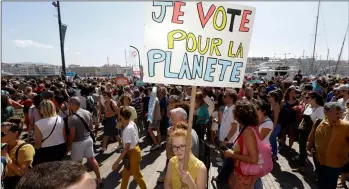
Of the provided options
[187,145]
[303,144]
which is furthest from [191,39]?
[303,144]

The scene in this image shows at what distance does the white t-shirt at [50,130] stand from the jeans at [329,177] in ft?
13.7

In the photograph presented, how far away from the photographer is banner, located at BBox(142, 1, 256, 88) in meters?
2.17

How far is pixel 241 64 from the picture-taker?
2412 mm

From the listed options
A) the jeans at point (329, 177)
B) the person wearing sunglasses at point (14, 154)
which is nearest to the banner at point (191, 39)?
the person wearing sunglasses at point (14, 154)

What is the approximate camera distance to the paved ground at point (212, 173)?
4949 mm

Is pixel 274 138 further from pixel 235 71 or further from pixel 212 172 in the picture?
pixel 235 71

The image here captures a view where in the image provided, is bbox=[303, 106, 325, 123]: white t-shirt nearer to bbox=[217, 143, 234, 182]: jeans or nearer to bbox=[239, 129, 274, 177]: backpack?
bbox=[217, 143, 234, 182]: jeans

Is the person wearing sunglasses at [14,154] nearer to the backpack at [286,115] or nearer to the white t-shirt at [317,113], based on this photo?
the white t-shirt at [317,113]

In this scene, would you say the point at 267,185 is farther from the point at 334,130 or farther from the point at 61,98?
the point at 61,98

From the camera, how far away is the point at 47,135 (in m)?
3.88

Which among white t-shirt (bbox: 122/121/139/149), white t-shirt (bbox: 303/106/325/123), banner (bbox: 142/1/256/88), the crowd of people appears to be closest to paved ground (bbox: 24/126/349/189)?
the crowd of people

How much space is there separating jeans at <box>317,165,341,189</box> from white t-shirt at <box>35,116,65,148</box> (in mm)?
4178

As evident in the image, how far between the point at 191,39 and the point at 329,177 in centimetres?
301

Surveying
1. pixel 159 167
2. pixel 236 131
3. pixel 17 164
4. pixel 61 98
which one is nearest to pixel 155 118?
pixel 159 167
